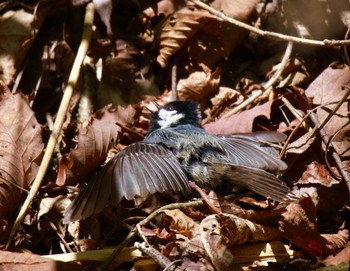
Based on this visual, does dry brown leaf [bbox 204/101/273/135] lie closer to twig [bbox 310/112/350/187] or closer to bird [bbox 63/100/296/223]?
bird [bbox 63/100/296/223]

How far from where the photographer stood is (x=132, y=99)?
16.9 ft

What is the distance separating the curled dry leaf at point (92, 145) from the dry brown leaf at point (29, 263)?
69 centimetres

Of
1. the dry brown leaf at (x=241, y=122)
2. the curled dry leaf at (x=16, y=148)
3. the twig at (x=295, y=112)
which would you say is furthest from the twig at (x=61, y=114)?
the twig at (x=295, y=112)

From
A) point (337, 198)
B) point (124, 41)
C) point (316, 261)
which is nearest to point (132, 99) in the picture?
point (124, 41)

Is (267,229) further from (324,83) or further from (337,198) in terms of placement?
(324,83)

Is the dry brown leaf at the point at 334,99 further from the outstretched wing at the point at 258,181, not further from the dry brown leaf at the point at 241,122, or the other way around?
the outstretched wing at the point at 258,181

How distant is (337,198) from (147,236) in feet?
3.81

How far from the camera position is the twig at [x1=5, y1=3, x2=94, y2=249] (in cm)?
384

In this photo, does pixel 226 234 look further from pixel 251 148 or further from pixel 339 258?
pixel 251 148

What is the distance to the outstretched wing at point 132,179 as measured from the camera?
138 inches

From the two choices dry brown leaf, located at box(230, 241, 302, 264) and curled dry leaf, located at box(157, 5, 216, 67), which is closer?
dry brown leaf, located at box(230, 241, 302, 264)

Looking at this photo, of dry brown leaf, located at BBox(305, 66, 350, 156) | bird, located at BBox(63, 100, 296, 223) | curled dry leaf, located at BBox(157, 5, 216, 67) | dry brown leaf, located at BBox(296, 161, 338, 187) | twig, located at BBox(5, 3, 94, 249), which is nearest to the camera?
bird, located at BBox(63, 100, 296, 223)

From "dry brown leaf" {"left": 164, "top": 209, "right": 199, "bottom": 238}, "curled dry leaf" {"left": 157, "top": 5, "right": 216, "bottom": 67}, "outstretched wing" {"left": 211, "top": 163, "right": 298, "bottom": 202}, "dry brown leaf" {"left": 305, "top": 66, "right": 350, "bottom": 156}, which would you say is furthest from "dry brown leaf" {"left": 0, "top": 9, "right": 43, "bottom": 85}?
"dry brown leaf" {"left": 305, "top": 66, "right": 350, "bottom": 156}

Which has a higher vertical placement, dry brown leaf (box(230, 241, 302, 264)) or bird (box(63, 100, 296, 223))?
bird (box(63, 100, 296, 223))
